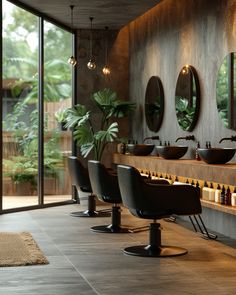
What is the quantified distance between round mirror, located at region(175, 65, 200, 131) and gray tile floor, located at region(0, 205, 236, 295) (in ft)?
4.03

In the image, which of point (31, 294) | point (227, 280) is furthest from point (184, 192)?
point (31, 294)

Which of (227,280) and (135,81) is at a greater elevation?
(135,81)

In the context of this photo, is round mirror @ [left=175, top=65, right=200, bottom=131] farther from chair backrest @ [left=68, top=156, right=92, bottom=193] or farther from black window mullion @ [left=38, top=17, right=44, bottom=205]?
black window mullion @ [left=38, top=17, right=44, bottom=205]

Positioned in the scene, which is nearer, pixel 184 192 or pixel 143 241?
pixel 184 192

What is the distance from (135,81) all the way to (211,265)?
5.07 meters

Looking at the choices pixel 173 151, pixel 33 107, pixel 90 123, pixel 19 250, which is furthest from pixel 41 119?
pixel 19 250

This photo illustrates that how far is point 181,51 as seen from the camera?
8.38 m

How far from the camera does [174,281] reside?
16.4 feet

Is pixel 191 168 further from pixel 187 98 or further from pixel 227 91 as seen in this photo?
pixel 187 98

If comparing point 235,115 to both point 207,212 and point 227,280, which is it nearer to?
point 207,212

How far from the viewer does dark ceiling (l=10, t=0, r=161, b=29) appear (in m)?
8.55

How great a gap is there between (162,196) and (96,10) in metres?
3.85

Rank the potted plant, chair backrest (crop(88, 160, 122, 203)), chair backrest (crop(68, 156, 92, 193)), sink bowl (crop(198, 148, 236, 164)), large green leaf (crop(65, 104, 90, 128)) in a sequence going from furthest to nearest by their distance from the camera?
the potted plant, large green leaf (crop(65, 104, 90, 128)), chair backrest (crop(68, 156, 92, 193)), chair backrest (crop(88, 160, 122, 203)), sink bowl (crop(198, 148, 236, 164))

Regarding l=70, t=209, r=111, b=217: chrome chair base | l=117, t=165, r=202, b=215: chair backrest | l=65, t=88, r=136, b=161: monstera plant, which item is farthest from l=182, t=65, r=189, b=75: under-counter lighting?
l=117, t=165, r=202, b=215: chair backrest
